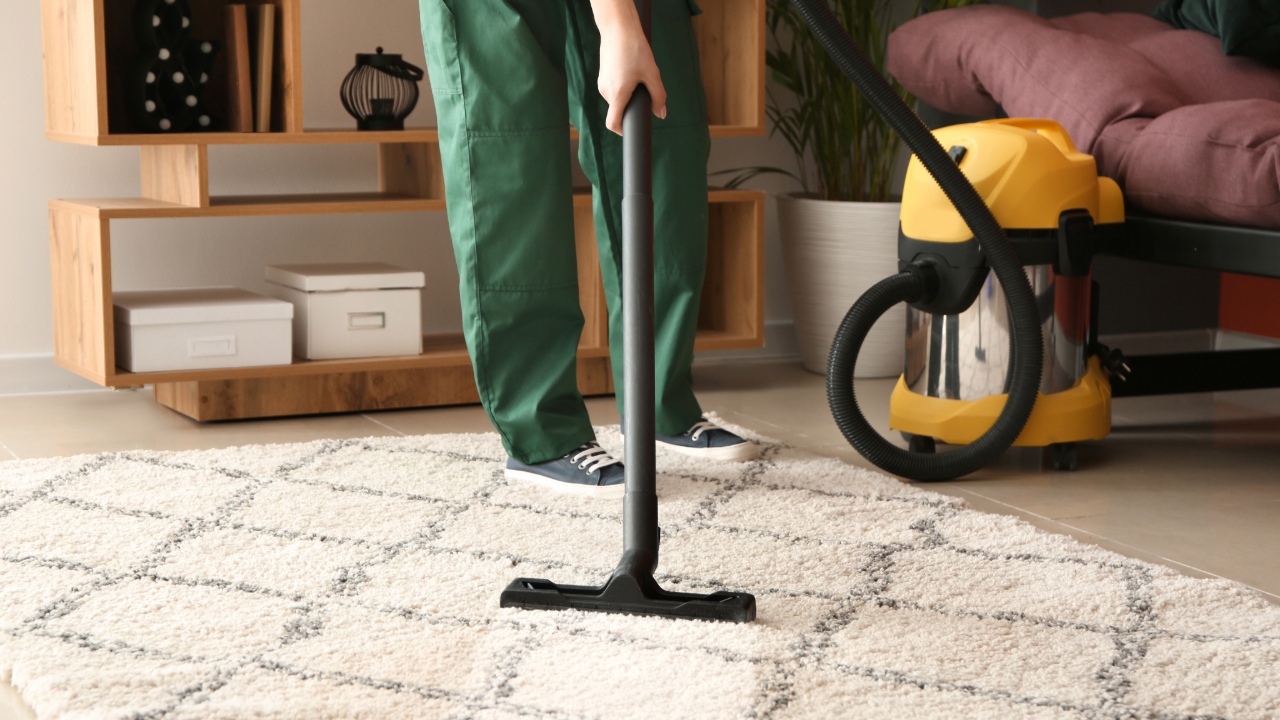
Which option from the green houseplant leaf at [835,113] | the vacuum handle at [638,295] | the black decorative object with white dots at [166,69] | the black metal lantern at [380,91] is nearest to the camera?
the vacuum handle at [638,295]

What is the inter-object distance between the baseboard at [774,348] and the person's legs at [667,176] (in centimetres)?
119

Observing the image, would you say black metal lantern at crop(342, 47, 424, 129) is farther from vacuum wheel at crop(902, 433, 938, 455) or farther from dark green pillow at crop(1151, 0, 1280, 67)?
dark green pillow at crop(1151, 0, 1280, 67)

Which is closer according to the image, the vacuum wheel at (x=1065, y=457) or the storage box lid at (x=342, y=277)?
the vacuum wheel at (x=1065, y=457)

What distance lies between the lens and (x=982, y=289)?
1.92 meters

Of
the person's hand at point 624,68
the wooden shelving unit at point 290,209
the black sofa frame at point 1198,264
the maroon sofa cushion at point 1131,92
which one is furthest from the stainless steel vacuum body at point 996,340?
the person's hand at point 624,68

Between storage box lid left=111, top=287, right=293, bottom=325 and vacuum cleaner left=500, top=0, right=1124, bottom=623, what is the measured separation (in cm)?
106

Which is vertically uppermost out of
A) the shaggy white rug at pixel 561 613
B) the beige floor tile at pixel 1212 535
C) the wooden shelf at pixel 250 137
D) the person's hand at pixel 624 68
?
the person's hand at pixel 624 68

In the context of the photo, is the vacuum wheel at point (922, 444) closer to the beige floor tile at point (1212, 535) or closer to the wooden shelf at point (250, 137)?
the beige floor tile at point (1212, 535)

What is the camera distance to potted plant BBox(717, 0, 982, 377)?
9.22 feet

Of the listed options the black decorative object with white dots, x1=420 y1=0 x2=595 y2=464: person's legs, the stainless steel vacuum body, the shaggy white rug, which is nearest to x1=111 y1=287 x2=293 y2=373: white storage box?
the black decorative object with white dots

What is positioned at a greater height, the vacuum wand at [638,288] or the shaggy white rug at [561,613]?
the vacuum wand at [638,288]

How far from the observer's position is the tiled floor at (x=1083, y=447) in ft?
5.39

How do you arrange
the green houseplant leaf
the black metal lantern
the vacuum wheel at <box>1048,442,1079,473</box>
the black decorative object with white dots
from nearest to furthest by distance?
the vacuum wheel at <box>1048,442,1079,473</box> → the black decorative object with white dots → the black metal lantern → the green houseplant leaf

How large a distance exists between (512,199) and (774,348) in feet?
5.15
